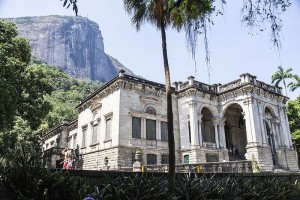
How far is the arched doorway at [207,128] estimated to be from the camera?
30.3 m

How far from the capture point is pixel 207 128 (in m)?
30.7

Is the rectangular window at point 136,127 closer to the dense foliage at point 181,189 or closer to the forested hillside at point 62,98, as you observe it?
the dense foliage at point 181,189

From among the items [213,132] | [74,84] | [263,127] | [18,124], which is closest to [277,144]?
[263,127]

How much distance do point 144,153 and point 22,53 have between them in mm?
13664

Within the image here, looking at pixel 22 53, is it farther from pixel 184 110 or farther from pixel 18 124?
pixel 18 124

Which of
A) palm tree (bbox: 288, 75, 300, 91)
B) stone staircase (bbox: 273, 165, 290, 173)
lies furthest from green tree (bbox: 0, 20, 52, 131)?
palm tree (bbox: 288, 75, 300, 91)

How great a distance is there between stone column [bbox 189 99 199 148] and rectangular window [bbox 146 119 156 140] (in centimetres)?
393

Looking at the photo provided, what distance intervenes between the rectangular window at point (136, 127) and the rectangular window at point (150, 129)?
3.22ft

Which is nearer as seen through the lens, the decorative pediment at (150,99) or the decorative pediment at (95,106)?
the decorative pediment at (150,99)

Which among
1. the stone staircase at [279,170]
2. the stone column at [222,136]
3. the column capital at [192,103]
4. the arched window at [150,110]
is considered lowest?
the stone staircase at [279,170]

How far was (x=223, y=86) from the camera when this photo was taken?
30734mm

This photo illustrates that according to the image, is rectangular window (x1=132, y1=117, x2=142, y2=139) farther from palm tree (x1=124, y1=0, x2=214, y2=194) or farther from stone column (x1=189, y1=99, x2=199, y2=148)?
palm tree (x1=124, y1=0, x2=214, y2=194)

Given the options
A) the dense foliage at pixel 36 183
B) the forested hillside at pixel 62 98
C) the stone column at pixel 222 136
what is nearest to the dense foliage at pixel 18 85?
the dense foliage at pixel 36 183

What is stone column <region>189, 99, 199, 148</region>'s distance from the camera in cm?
2664
